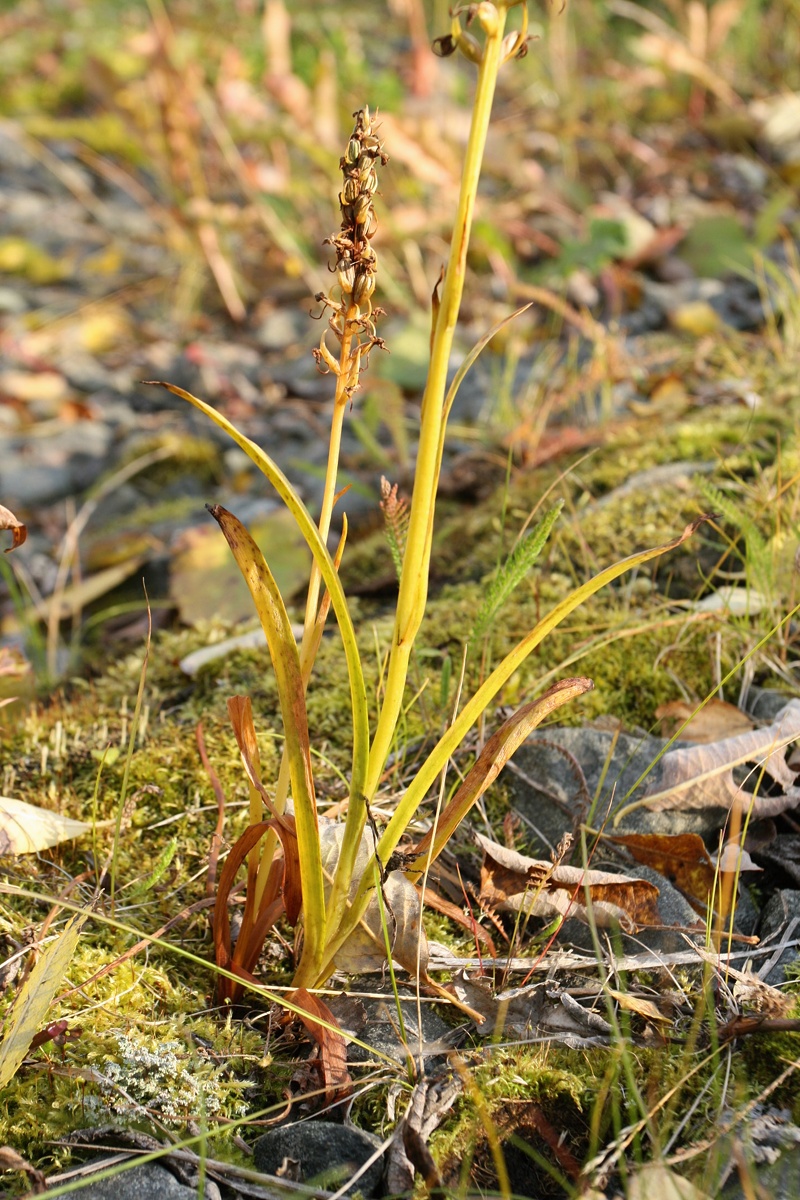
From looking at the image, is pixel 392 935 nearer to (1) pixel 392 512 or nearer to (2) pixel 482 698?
(2) pixel 482 698

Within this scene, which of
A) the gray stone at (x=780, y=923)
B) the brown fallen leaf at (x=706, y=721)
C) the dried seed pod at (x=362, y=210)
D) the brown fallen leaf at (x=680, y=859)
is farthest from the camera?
the brown fallen leaf at (x=706, y=721)

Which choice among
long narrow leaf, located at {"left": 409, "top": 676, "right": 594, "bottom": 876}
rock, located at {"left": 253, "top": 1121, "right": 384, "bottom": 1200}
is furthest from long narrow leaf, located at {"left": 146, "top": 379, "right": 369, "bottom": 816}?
rock, located at {"left": 253, "top": 1121, "right": 384, "bottom": 1200}

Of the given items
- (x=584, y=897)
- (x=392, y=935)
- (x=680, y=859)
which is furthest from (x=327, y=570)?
(x=680, y=859)

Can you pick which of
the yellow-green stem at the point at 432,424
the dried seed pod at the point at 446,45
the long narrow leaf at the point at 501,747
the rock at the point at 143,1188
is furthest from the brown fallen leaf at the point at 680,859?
the dried seed pod at the point at 446,45

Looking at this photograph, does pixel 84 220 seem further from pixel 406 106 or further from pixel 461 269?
pixel 461 269

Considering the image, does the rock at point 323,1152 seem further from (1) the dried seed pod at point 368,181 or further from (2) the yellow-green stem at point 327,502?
(1) the dried seed pod at point 368,181

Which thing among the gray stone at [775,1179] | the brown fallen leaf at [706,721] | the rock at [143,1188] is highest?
the brown fallen leaf at [706,721]

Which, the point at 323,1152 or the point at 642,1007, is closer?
the point at 323,1152

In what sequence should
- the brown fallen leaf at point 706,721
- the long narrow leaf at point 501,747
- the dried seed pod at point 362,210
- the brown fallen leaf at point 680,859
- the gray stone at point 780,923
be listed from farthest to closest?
the brown fallen leaf at point 706,721, the brown fallen leaf at point 680,859, the gray stone at point 780,923, the long narrow leaf at point 501,747, the dried seed pod at point 362,210
